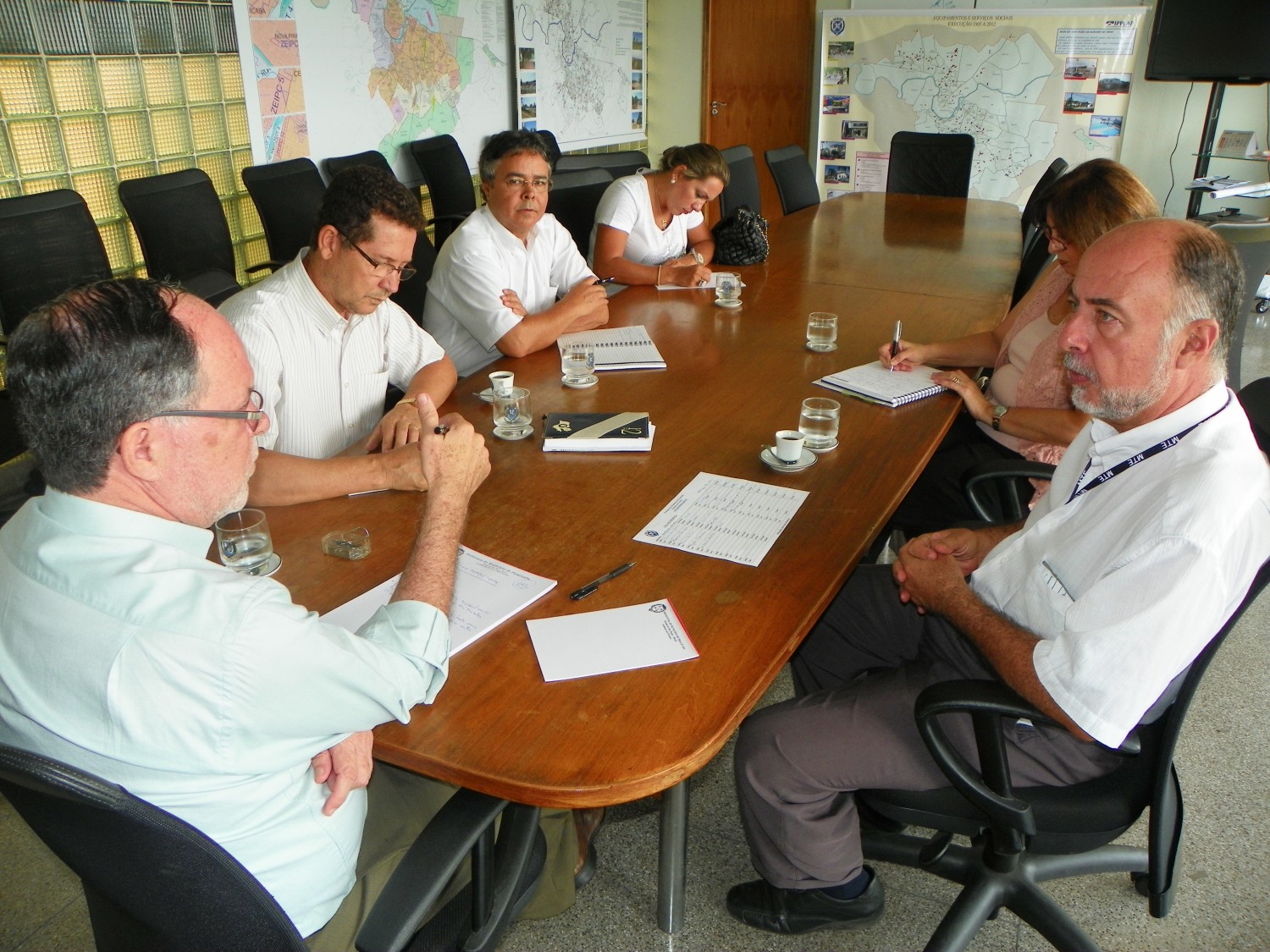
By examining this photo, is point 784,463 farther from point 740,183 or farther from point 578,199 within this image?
point 740,183

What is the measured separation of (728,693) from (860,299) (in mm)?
2264

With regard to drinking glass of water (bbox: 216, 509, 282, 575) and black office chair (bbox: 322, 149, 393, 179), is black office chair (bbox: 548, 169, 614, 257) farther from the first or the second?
drinking glass of water (bbox: 216, 509, 282, 575)

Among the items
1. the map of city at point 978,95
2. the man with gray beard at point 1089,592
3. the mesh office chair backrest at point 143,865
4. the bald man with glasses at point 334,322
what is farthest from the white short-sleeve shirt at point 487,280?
the map of city at point 978,95

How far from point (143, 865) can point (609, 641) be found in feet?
2.11

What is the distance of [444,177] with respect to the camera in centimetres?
507

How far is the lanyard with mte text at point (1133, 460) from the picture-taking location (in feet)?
4.52

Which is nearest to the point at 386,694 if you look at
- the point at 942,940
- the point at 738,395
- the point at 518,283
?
the point at 942,940

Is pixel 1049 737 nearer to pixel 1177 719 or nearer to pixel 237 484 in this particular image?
pixel 1177 719

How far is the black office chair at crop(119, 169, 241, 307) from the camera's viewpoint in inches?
132

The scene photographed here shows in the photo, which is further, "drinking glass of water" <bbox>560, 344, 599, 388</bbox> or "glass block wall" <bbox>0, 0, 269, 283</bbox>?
"glass block wall" <bbox>0, 0, 269, 283</bbox>

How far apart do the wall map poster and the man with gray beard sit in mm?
5882

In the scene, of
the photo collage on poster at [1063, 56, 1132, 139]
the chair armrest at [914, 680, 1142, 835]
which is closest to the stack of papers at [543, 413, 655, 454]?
the chair armrest at [914, 680, 1142, 835]

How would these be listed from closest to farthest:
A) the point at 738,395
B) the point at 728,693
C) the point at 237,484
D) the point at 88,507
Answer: the point at 88,507
the point at 237,484
the point at 728,693
the point at 738,395

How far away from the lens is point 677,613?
4.62 feet
